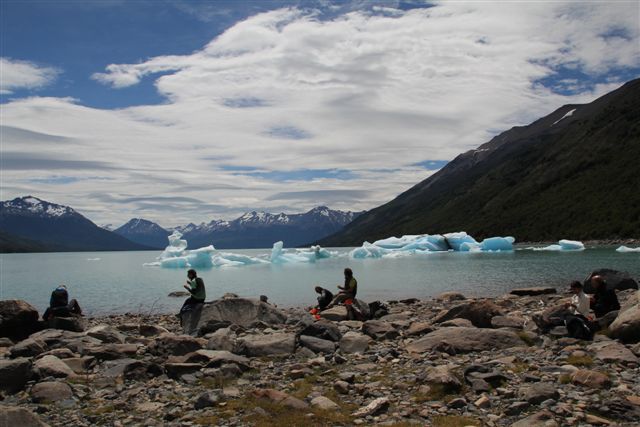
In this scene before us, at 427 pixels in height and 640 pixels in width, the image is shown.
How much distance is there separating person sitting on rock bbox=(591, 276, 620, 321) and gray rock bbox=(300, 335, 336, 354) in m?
8.23

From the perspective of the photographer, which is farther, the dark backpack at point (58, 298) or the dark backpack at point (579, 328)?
the dark backpack at point (58, 298)

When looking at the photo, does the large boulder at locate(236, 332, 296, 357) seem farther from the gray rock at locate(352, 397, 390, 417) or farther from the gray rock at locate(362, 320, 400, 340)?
the gray rock at locate(352, 397, 390, 417)

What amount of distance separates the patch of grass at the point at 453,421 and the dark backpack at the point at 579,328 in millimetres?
6713

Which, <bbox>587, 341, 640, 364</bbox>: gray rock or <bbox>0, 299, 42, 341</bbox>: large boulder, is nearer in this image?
<bbox>587, 341, 640, 364</bbox>: gray rock

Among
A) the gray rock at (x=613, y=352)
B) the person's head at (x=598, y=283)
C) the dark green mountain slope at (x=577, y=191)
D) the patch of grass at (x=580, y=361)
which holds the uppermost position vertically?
the dark green mountain slope at (x=577, y=191)

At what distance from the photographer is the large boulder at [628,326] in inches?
490

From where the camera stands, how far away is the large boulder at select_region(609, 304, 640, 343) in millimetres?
12438

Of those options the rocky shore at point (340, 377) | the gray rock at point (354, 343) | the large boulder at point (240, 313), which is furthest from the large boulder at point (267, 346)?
the large boulder at point (240, 313)

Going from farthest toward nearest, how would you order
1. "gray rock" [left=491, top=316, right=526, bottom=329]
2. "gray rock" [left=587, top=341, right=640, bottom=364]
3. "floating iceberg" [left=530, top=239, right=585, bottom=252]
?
"floating iceberg" [left=530, top=239, right=585, bottom=252] < "gray rock" [left=491, top=316, right=526, bottom=329] < "gray rock" [left=587, top=341, right=640, bottom=364]

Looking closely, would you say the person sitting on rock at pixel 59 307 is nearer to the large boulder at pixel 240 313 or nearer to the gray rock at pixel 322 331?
the large boulder at pixel 240 313

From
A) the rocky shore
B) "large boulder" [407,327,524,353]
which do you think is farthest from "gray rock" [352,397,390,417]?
"large boulder" [407,327,524,353]

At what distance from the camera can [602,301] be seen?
613 inches

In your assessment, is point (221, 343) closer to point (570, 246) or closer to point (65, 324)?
point (65, 324)

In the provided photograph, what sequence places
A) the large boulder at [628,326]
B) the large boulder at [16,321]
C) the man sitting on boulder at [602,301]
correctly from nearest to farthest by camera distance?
the large boulder at [628,326], the man sitting on boulder at [602,301], the large boulder at [16,321]
